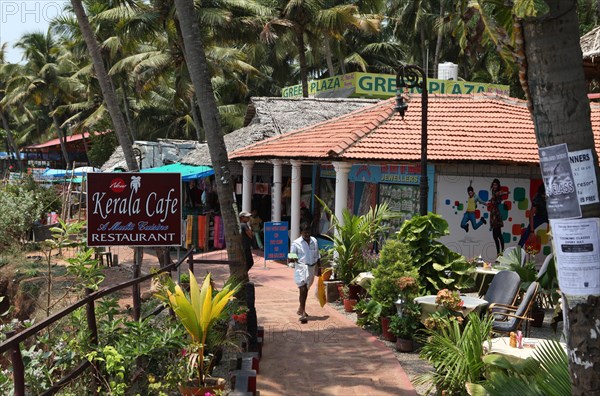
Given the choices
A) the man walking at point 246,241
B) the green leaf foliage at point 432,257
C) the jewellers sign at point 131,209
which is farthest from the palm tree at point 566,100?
the green leaf foliage at point 432,257

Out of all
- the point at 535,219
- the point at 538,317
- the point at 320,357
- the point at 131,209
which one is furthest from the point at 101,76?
the point at 535,219

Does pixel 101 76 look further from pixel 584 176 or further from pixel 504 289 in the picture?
pixel 584 176

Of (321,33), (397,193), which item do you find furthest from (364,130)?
(321,33)

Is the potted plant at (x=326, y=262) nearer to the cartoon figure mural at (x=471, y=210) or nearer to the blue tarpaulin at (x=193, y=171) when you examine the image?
the cartoon figure mural at (x=471, y=210)

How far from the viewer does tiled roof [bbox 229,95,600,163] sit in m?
14.3

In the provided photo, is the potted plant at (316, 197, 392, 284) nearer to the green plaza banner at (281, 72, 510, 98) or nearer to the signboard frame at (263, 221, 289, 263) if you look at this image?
the signboard frame at (263, 221, 289, 263)

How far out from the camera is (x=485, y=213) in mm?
14781

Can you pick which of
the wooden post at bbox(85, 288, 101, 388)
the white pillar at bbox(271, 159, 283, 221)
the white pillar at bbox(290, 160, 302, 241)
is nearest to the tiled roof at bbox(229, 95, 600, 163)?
the white pillar at bbox(271, 159, 283, 221)

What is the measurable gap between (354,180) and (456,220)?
3312mm

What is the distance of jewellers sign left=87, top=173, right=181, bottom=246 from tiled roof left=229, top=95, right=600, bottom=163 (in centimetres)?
670

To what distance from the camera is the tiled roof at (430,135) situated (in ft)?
46.8

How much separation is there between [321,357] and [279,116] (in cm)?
1369

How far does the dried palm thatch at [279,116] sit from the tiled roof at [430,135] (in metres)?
2.45

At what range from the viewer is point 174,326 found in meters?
6.97
